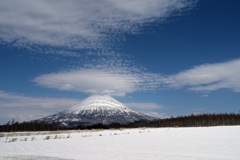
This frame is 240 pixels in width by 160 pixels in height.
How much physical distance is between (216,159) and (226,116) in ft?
532

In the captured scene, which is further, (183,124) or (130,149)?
(183,124)

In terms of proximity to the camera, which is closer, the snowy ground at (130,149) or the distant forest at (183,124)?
the snowy ground at (130,149)

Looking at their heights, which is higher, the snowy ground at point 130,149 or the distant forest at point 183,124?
the distant forest at point 183,124

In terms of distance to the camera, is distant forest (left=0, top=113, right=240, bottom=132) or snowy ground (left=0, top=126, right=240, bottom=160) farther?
distant forest (left=0, top=113, right=240, bottom=132)

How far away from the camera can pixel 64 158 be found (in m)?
17.4

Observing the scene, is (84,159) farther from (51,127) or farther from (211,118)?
(211,118)

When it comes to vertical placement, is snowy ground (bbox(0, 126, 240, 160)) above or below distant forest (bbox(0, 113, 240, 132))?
below

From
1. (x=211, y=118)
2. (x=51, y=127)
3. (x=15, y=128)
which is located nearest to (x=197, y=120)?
(x=211, y=118)

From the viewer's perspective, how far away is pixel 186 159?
53.3 ft

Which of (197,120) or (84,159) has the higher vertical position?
(197,120)

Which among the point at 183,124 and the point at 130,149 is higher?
the point at 183,124

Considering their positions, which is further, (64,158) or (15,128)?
(15,128)

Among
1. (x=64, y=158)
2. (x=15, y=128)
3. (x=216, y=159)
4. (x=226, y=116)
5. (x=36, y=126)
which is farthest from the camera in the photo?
(x=226, y=116)

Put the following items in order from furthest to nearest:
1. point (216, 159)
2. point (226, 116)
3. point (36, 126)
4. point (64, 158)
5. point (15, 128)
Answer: point (226, 116) < point (36, 126) < point (15, 128) < point (64, 158) < point (216, 159)
